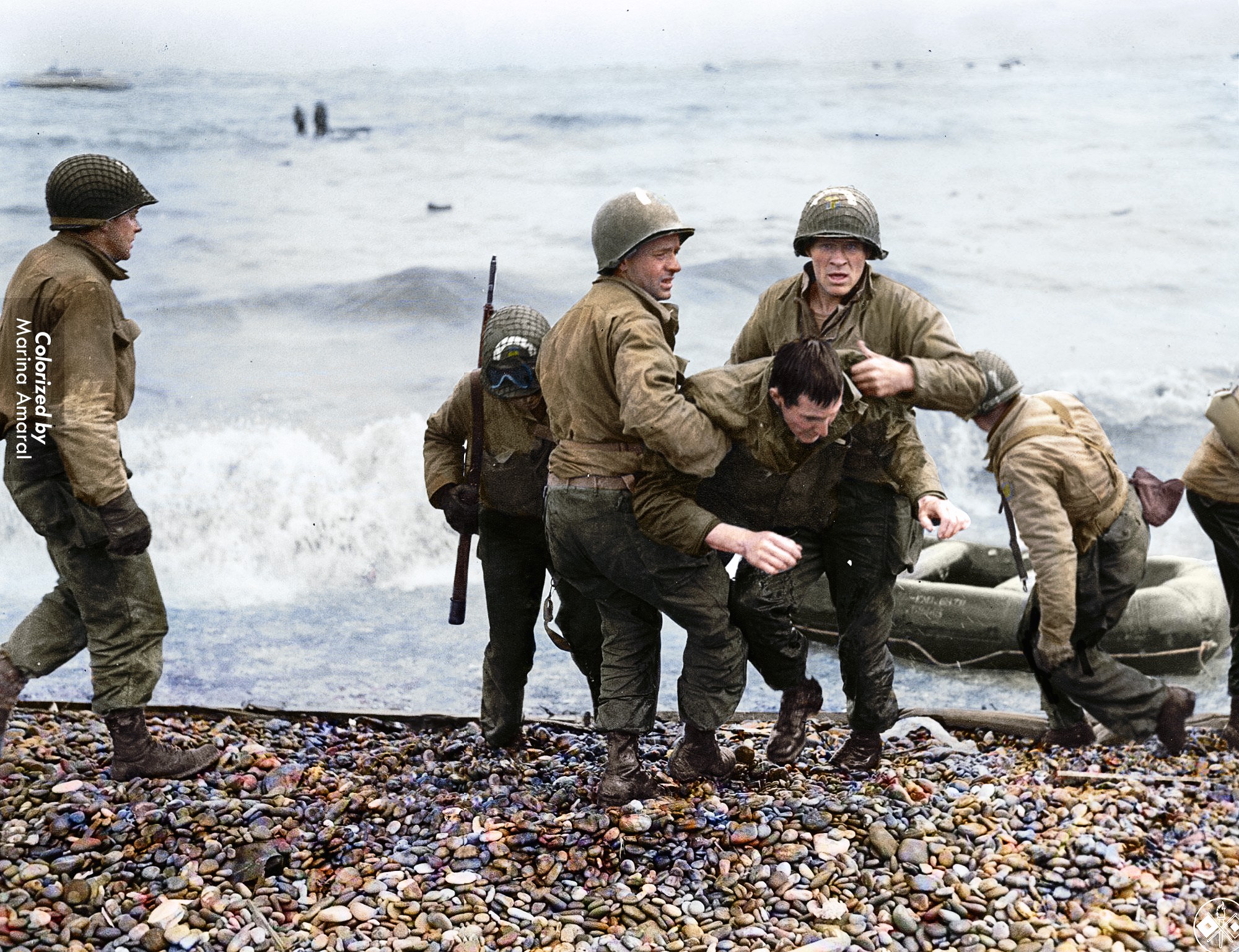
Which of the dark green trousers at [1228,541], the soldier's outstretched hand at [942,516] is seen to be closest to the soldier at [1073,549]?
the dark green trousers at [1228,541]

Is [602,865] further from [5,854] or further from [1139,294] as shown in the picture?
[1139,294]

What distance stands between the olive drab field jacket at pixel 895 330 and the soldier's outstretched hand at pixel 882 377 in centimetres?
5

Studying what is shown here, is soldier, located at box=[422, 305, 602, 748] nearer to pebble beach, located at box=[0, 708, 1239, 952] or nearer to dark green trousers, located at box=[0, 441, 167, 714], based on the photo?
pebble beach, located at box=[0, 708, 1239, 952]

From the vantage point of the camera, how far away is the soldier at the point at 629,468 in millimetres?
4133

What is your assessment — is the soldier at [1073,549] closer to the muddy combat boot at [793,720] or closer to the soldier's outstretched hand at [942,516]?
the soldier's outstretched hand at [942,516]

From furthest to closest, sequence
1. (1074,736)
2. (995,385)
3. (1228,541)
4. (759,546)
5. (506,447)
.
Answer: (1074,736)
(1228,541)
(506,447)
(995,385)
(759,546)

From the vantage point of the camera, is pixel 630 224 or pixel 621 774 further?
pixel 621 774

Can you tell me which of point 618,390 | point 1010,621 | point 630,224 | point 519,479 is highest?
point 630,224

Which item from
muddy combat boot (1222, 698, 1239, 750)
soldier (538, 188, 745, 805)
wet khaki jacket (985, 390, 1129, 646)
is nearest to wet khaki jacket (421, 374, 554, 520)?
soldier (538, 188, 745, 805)

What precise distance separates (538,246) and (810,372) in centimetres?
770

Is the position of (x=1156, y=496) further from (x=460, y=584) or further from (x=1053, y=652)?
(x=460, y=584)

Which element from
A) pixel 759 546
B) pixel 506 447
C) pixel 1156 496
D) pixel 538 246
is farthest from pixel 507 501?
pixel 538 246

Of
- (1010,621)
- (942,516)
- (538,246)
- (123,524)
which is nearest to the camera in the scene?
(942,516)

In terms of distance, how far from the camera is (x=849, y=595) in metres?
4.86
